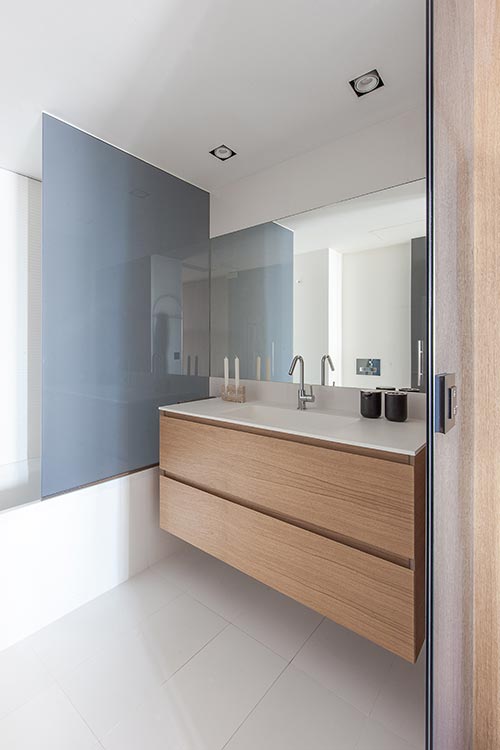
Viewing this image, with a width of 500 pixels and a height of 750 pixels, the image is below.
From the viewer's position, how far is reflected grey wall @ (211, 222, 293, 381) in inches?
81.8

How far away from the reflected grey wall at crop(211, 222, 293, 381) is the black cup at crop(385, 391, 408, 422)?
0.63 metres

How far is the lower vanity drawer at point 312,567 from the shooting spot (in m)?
1.18

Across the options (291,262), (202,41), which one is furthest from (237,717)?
(202,41)

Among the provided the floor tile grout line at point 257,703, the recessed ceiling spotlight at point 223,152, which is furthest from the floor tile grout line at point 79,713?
the recessed ceiling spotlight at point 223,152

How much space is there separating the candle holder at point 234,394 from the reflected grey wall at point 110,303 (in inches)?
10.9

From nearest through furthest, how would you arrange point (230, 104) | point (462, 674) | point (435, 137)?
point (435, 137)
point (462, 674)
point (230, 104)

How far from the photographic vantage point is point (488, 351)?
3.00 feet

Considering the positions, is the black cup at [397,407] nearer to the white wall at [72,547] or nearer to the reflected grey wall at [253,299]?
the reflected grey wall at [253,299]

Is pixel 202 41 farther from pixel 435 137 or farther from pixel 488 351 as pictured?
pixel 488 351

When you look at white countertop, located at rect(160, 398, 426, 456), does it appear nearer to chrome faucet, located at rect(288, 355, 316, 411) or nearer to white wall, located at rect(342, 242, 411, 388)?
chrome faucet, located at rect(288, 355, 316, 411)

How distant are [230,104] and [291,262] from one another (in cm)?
76

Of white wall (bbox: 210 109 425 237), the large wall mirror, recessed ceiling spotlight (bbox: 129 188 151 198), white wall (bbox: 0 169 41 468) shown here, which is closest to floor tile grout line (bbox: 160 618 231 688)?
the large wall mirror

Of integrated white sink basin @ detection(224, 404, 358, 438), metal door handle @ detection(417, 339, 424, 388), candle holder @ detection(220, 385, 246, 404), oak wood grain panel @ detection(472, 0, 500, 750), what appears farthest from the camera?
candle holder @ detection(220, 385, 246, 404)

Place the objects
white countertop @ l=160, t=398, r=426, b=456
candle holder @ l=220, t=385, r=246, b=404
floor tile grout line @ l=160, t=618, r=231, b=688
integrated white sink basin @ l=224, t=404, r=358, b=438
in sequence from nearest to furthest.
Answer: white countertop @ l=160, t=398, r=426, b=456 < floor tile grout line @ l=160, t=618, r=231, b=688 < integrated white sink basin @ l=224, t=404, r=358, b=438 < candle holder @ l=220, t=385, r=246, b=404
